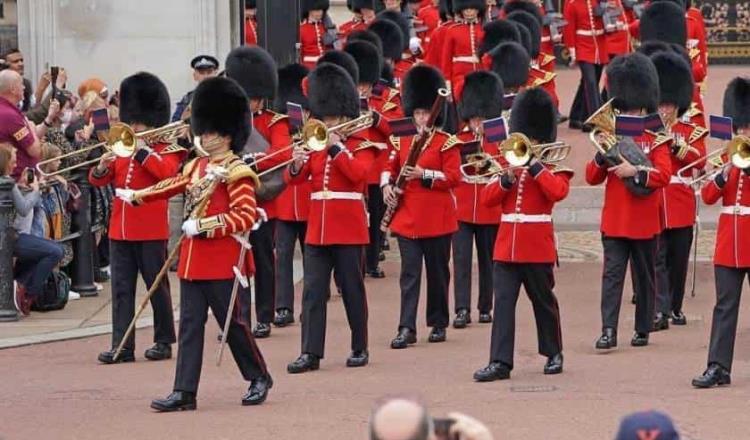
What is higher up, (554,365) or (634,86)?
(634,86)

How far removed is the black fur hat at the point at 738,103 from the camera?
33.1ft

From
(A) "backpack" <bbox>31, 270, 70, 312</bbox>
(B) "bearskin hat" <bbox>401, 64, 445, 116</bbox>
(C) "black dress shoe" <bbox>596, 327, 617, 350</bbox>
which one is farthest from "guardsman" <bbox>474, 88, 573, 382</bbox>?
(A) "backpack" <bbox>31, 270, 70, 312</bbox>

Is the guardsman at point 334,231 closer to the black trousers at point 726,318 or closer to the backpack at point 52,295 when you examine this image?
the black trousers at point 726,318

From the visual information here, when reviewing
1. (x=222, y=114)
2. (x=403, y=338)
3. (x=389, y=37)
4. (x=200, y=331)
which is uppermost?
(x=222, y=114)

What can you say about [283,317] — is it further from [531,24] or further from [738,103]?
[531,24]

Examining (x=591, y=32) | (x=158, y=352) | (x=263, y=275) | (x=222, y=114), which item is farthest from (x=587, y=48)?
(x=222, y=114)

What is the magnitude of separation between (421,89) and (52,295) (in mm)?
2632

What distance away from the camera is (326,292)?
10.5 meters

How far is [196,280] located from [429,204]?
6.71ft

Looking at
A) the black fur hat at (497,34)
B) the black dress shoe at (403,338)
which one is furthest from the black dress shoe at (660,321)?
the black fur hat at (497,34)

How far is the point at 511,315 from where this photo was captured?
10.0 metres

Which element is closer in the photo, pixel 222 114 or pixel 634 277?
pixel 222 114

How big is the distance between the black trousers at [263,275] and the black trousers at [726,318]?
2.75m

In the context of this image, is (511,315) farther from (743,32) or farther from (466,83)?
(743,32)
